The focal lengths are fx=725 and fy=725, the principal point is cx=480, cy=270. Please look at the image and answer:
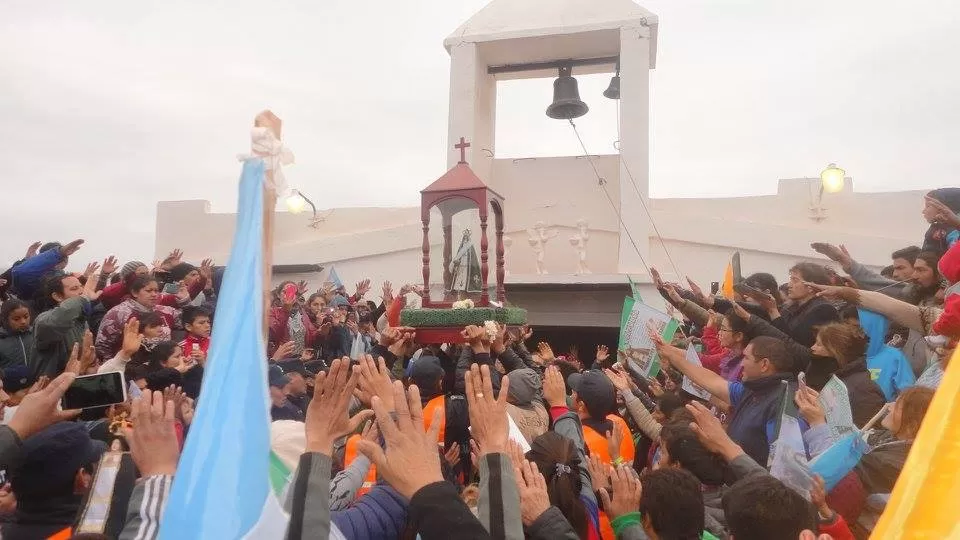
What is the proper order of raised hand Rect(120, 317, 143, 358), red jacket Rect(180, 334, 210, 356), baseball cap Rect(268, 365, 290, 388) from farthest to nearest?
red jacket Rect(180, 334, 210, 356), baseball cap Rect(268, 365, 290, 388), raised hand Rect(120, 317, 143, 358)

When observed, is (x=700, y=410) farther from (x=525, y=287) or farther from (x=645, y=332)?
(x=525, y=287)

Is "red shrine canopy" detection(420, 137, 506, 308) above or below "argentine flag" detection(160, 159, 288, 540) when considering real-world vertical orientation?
above

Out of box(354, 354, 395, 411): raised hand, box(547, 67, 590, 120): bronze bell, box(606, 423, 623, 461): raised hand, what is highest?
box(547, 67, 590, 120): bronze bell

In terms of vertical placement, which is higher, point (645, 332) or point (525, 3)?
point (525, 3)

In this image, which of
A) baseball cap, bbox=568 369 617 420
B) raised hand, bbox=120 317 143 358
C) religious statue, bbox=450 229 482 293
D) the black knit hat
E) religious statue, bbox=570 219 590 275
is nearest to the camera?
baseball cap, bbox=568 369 617 420

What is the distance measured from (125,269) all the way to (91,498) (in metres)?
3.81

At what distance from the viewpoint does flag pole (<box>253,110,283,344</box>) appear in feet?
6.05

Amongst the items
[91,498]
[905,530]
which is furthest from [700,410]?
[91,498]

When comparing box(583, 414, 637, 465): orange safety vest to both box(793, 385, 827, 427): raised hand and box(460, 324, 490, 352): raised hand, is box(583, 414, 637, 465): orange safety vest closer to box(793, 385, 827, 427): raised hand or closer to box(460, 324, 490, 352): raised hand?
box(793, 385, 827, 427): raised hand

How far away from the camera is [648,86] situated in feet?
32.4

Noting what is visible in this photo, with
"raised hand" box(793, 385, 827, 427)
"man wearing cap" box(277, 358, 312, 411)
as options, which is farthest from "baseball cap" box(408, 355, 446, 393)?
"raised hand" box(793, 385, 827, 427)

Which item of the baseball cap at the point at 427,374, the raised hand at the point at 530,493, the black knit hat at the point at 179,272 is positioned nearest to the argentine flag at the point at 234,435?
the raised hand at the point at 530,493

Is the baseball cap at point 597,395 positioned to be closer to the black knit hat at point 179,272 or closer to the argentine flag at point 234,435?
the argentine flag at point 234,435

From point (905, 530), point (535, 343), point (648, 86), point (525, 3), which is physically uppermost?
point (525, 3)
